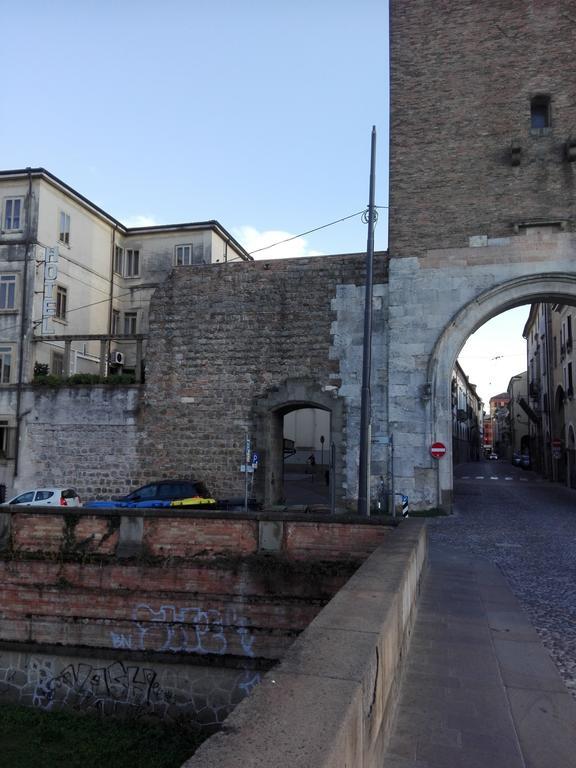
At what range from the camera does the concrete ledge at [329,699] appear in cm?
199

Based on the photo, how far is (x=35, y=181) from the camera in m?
24.8

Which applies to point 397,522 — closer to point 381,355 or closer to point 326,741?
point 326,741

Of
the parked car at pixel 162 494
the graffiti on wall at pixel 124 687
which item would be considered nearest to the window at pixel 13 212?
the parked car at pixel 162 494

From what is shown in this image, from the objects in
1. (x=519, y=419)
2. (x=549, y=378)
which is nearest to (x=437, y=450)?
(x=549, y=378)

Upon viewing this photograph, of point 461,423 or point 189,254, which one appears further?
point 461,423

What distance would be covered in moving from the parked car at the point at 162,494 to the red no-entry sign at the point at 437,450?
664cm


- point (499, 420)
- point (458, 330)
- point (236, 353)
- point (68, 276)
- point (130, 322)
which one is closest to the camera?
point (458, 330)

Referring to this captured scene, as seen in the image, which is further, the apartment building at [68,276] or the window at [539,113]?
the apartment building at [68,276]

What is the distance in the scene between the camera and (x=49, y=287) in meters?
24.0

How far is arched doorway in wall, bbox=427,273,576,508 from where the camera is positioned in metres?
17.8

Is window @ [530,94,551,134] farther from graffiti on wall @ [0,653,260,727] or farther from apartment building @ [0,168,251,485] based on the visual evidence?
graffiti on wall @ [0,653,260,727]

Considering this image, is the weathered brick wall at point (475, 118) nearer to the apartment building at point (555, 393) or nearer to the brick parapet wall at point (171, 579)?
the brick parapet wall at point (171, 579)

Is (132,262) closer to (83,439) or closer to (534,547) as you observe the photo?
(83,439)

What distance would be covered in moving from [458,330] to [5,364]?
55.5ft
